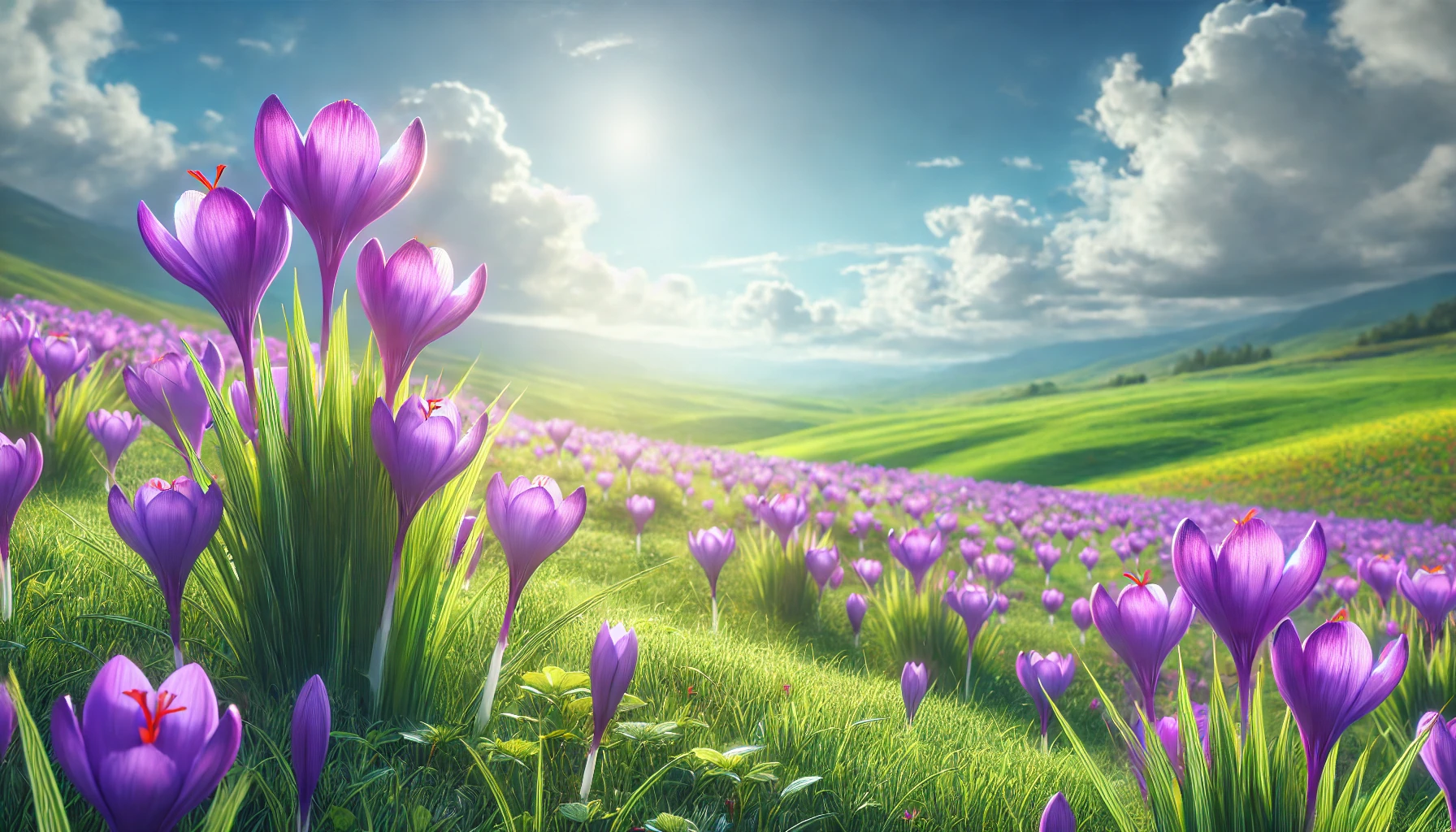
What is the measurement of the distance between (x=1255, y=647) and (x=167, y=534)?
247 centimetres

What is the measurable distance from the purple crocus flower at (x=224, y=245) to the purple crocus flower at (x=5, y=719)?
2.54ft

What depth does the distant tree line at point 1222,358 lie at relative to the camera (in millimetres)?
52750

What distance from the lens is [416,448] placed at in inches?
61.9

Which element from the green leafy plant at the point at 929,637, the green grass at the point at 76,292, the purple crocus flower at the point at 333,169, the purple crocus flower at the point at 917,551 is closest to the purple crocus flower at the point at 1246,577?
the purple crocus flower at the point at 333,169

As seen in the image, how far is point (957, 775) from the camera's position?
2.27 meters

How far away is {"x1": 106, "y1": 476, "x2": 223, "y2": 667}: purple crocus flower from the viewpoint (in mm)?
1465

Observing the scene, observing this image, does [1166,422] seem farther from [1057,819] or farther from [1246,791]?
[1057,819]

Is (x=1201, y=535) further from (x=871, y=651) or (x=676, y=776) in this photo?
(x=871, y=651)

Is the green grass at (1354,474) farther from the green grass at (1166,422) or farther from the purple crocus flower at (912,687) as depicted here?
the purple crocus flower at (912,687)

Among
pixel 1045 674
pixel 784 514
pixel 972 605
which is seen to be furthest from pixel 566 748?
pixel 784 514

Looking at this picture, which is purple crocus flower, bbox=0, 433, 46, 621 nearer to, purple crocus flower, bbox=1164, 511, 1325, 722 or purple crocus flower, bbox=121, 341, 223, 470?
purple crocus flower, bbox=121, 341, 223, 470

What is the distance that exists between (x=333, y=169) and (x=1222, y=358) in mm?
68474

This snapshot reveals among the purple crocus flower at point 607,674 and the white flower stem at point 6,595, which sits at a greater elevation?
the white flower stem at point 6,595

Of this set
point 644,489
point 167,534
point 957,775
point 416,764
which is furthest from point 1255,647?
point 644,489
